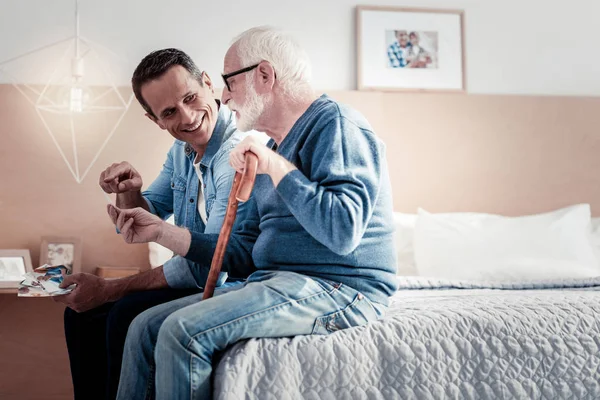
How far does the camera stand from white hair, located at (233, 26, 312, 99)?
5.53 ft

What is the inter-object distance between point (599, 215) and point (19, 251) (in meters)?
2.75

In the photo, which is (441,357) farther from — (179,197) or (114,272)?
(114,272)

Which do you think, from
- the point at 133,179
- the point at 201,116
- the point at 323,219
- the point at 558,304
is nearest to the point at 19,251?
the point at 133,179

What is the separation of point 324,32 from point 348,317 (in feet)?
6.94

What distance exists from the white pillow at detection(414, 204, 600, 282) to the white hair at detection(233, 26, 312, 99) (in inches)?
52.3

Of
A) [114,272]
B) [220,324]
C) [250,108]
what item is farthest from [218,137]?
[114,272]

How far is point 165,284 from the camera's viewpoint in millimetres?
1888

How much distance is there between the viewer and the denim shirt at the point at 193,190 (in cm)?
184

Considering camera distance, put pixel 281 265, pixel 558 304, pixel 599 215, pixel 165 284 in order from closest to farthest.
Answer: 1. pixel 281 265
2. pixel 558 304
3. pixel 165 284
4. pixel 599 215

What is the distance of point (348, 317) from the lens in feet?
4.95

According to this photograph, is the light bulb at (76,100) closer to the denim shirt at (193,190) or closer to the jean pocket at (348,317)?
the denim shirt at (193,190)

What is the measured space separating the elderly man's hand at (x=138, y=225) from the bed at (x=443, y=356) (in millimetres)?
430

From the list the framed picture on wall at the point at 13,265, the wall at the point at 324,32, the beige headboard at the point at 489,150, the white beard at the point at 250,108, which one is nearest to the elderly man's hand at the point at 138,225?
the white beard at the point at 250,108

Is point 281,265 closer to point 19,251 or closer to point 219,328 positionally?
point 219,328
